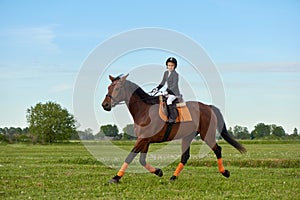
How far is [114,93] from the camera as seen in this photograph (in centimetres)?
1427

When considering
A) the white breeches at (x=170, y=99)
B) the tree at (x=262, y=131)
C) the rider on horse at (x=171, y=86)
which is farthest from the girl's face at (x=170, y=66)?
the tree at (x=262, y=131)

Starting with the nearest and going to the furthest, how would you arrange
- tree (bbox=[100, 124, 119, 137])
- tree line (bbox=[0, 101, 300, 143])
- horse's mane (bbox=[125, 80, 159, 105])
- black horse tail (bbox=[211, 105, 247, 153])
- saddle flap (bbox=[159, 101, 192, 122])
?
saddle flap (bbox=[159, 101, 192, 122]) → horse's mane (bbox=[125, 80, 159, 105]) → black horse tail (bbox=[211, 105, 247, 153]) → tree (bbox=[100, 124, 119, 137]) → tree line (bbox=[0, 101, 300, 143])

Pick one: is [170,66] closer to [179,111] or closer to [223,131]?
[179,111]

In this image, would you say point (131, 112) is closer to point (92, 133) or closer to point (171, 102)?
point (171, 102)

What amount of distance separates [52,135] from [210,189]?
79434mm

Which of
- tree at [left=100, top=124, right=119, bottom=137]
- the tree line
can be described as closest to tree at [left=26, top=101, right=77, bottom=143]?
the tree line

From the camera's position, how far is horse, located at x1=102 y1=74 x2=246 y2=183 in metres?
14.3

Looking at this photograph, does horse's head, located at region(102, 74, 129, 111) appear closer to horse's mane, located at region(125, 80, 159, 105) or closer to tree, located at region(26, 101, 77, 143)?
horse's mane, located at region(125, 80, 159, 105)

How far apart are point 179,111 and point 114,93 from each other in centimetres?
225

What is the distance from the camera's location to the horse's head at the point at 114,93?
46.6 ft

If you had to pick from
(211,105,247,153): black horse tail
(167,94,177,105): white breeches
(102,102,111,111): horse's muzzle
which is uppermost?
(167,94,177,105): white breeches

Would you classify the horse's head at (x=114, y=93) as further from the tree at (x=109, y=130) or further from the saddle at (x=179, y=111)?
the tree at (x=109, y=130)

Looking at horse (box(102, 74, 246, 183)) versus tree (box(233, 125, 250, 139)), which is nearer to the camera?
horse (box(102, 74, 246, 183))

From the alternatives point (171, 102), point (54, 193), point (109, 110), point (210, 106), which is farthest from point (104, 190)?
point (210, 106)
